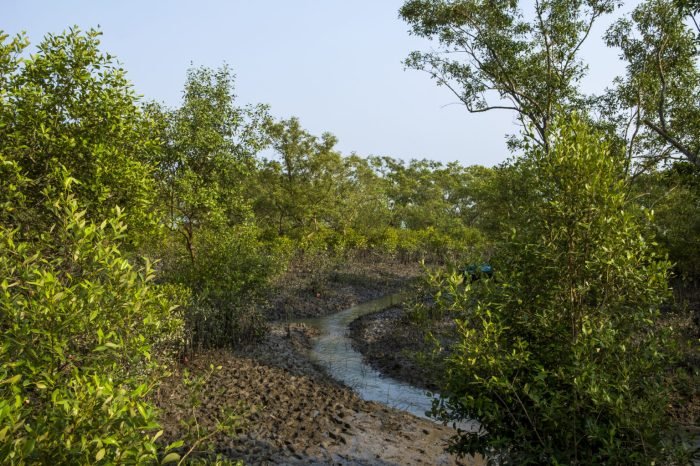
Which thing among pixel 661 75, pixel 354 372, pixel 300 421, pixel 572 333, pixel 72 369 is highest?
pixel 661 75

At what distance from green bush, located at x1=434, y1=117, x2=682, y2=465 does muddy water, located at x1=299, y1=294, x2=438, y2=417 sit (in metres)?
5.27

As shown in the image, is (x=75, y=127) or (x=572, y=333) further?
(x=75, y=127)

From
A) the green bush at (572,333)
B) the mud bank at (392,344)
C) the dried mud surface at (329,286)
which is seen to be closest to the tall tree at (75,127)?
the green bush at (572,333)

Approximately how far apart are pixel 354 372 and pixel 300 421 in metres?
6.37

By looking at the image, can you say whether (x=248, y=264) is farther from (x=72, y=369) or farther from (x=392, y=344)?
(x=72, y=369)

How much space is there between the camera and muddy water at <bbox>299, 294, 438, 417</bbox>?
1573 centimetres

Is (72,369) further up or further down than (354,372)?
further up

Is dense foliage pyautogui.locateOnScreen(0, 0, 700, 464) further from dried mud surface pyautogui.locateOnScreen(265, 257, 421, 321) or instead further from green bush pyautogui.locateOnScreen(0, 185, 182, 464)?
dried mud surface pyautogui.locateOnScreen(265, 257, 421, 321)

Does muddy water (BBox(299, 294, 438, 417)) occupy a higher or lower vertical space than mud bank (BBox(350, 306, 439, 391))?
lower

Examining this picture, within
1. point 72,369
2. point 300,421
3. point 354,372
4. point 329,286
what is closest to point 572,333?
point 72,369

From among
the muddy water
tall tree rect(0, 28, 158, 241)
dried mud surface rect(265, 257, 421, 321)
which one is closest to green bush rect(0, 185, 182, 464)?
tall tree rect(0, 28, 158, 241)

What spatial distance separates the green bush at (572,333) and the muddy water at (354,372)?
17.3ft

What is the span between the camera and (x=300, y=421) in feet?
41.6

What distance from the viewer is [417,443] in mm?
12273
